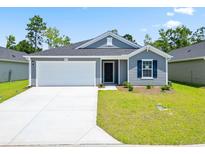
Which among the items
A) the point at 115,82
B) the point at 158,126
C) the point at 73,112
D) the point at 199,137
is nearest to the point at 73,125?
the point at 73,112

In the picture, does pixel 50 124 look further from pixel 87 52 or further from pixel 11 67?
pixel 11 67

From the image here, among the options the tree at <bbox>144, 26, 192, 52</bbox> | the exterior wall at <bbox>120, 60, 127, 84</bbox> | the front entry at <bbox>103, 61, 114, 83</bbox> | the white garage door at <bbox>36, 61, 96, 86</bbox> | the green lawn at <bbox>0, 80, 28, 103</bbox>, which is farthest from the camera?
the tree at <bbox>144, 26, 192, 52</bbox>

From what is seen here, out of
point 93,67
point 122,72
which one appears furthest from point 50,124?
point 122,72

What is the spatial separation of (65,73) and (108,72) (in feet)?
12.6

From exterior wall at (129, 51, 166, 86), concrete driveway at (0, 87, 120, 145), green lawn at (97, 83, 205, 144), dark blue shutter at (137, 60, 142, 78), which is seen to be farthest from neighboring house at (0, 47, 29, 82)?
green lawn at (97, 83, 205, 144)

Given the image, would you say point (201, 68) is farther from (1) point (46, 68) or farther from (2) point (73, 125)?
(2) point (73, 125)

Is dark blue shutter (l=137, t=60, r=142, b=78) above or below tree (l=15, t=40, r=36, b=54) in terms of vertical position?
below

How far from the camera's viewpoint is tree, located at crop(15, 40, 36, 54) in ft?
164

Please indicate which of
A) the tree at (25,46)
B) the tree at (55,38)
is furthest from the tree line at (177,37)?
the tree at (25,46)

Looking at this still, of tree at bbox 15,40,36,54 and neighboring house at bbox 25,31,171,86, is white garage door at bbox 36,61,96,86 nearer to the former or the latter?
neighboring house at bbox 25,31,171,86

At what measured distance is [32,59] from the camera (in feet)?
61.8

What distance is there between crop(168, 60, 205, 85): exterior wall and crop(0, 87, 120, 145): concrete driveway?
516 inches

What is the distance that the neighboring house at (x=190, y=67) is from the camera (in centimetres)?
2028

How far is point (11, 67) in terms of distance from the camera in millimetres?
27078
